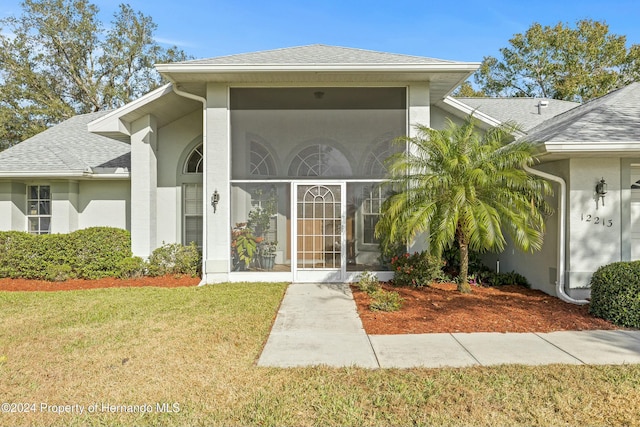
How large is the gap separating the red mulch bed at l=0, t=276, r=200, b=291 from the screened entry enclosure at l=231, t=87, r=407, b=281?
1628 mm

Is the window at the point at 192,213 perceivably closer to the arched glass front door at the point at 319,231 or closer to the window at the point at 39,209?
the arched glass front door at the point at 319,231

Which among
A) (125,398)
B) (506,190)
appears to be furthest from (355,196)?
(125,398)

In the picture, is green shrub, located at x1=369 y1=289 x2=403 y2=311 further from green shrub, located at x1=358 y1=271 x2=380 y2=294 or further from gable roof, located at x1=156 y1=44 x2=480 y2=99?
gable roof, located at x1=156 y1=44 x2=480 y2=99

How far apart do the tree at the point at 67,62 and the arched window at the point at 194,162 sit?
1705 centimetres

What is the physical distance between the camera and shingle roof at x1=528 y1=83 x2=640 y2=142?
712 cm

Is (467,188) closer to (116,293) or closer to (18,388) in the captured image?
(18,388)

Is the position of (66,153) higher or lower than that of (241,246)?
higher

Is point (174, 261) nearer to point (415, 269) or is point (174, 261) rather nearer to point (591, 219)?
point (415, 269)

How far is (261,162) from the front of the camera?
955 centimetres

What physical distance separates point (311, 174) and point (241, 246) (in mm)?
2391

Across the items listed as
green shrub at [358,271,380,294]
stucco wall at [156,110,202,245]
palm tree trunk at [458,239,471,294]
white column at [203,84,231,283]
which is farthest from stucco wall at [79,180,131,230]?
palm tree trunk at [458,239,471,294]

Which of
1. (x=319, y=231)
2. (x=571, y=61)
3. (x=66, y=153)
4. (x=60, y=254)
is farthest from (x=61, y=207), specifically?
(x=571, y=61)

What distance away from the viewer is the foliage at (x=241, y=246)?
30.9 feet

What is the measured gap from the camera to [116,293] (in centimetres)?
860
